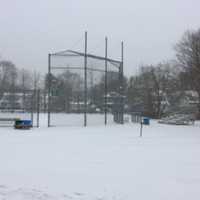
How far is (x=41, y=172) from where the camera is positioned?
667 cm

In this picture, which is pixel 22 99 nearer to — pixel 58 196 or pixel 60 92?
pixel 60 92

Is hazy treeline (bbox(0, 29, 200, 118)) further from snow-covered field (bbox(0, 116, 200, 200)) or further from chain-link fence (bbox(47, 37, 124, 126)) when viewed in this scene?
snow-covered field (bbox(0, 116, 200, 200))

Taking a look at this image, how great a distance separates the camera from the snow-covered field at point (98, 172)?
527 centimetres

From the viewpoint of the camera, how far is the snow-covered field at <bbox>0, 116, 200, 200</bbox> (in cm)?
527

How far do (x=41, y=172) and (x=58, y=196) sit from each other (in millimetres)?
1718

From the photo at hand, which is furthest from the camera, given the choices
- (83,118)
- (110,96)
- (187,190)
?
(110,96)

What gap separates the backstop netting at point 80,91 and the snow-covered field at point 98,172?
8796 mm

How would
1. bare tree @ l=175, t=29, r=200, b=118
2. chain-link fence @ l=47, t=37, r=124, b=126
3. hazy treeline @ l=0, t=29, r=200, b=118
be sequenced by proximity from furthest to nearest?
bare tree @ l=175, t=29, r=200, b=118 < hazy treeline @ l=0, t=29, r=200, b=118 < chain-link fence @ l=47, t=37, r=124, b=126

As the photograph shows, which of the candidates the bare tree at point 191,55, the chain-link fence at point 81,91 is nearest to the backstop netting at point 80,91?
the chain-link fence at point 81,91

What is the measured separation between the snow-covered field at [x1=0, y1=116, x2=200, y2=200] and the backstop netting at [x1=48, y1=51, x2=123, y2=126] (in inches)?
346

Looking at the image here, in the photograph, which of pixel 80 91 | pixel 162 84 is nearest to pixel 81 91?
pixel 80 91

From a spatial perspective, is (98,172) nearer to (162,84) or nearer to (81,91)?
(81,91)

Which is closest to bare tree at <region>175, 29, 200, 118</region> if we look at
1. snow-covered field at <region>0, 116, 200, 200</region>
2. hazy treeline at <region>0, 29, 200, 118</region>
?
hazy treeline at <region>0, 29, 200, 118</region>

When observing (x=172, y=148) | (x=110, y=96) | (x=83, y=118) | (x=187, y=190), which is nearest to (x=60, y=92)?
(x=83, y=118)
